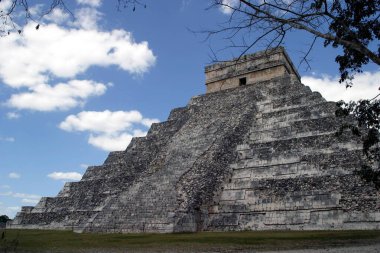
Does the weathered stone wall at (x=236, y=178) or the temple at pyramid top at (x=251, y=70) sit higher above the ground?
Result: the temple at pyramid top at (x=251, y=70)

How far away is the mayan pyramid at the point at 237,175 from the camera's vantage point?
38.5 ft

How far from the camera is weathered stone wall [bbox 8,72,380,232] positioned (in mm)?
11711

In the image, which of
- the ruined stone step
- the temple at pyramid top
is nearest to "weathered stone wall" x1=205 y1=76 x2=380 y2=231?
the ruined stone step

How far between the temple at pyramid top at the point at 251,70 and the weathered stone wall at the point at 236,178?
1032 millimetres

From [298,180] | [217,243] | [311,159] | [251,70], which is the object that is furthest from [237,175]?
[251,70]

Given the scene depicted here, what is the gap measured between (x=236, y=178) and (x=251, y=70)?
8.40 metres

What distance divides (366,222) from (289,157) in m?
3.66

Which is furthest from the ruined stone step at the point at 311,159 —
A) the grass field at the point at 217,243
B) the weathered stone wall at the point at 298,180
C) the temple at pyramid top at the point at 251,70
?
the temple at pyramid top at the point at 251,70

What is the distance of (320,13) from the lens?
19.9ft

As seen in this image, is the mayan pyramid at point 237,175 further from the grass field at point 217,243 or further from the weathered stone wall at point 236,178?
the grass field at point 217,243

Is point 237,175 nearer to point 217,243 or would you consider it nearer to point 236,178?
point 236,178

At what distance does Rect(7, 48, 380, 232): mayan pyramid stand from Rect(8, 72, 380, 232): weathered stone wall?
33mm

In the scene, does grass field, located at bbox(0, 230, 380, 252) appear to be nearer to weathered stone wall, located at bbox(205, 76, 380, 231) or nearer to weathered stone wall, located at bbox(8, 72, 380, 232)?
weathered stone wall, located at bbox(205, 76, 380, 231)

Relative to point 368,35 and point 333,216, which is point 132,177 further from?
point 368,35
